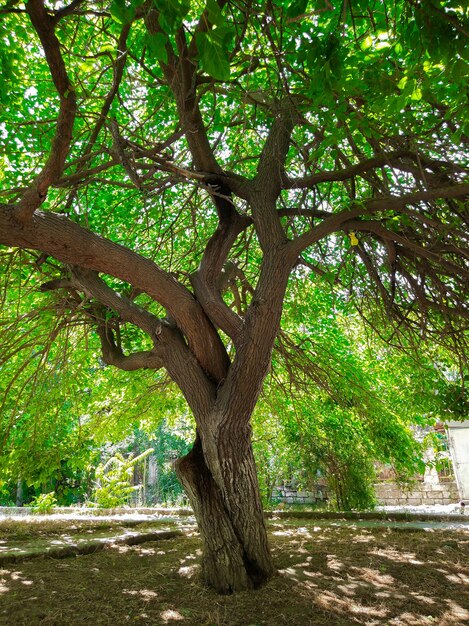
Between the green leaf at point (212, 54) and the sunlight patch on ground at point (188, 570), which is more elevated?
the green leaf at point (212, 54)

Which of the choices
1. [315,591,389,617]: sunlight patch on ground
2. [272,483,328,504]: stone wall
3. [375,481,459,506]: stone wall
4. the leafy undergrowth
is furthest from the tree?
[375,481,459,506]: stone wall

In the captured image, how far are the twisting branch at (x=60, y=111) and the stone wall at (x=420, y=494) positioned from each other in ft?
49.7

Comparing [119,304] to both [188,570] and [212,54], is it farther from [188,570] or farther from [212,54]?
[212,54]

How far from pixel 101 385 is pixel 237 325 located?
19.5 ft

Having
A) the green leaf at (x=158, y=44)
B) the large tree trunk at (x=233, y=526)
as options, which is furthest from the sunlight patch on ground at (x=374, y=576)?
the green leaf at (x=158, y=44)

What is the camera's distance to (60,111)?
2.82 metres

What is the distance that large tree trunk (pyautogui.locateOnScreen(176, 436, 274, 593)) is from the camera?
144 inches

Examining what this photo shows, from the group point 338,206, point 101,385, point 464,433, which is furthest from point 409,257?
point 464,433

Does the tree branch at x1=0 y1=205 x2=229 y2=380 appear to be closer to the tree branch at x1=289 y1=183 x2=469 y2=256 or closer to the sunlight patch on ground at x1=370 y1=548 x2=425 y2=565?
the tree branch at x1=289 y1=183 x2=469 y2=256

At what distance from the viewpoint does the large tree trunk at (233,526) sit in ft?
12.0

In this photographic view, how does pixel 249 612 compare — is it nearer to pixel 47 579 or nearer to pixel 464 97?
pixel 47 579

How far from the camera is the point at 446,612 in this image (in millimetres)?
3078

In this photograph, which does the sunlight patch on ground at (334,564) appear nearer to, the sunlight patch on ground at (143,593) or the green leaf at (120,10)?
the sunlight patch on ground at (143,593)

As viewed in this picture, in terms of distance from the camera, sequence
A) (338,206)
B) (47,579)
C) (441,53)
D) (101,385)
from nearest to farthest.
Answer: (441,53)
(47,579)
(338,206)
(101,385)
